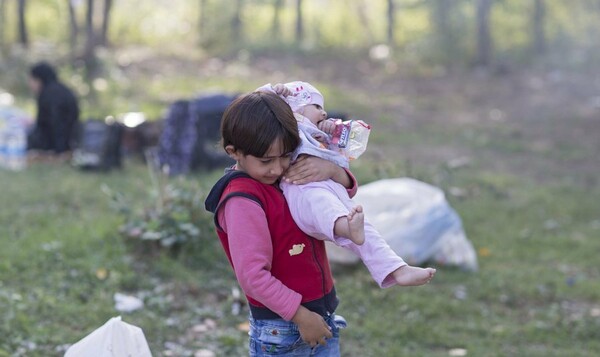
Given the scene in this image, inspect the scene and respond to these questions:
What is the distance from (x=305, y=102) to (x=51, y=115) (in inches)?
295

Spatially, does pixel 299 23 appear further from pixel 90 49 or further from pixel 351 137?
pixel 351 137

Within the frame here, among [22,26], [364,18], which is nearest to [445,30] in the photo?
[364,18]

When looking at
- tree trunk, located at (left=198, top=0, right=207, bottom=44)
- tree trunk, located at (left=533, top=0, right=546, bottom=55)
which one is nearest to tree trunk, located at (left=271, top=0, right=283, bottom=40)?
tree trunk, located at (left=198, top=0, right=207, bottom=44)

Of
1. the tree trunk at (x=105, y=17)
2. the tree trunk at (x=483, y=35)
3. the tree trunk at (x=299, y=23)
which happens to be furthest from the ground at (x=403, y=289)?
the tree trunk at (x=299, y=23)

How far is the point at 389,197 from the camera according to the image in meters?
5.98

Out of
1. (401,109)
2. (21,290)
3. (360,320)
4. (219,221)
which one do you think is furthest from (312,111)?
(401,109)

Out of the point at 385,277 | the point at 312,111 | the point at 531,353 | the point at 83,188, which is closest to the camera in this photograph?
the point at 385,277

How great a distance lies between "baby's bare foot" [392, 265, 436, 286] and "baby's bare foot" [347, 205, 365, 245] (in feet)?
0.50

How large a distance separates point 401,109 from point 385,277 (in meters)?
10.9

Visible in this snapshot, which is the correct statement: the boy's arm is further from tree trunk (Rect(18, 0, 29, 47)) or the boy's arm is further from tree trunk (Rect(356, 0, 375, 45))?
tree trunk (Rect(356, 0, 375, 45))

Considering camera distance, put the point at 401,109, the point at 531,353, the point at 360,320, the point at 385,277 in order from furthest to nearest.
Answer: the point at 401,109 → the point at 360,320 → the point at 531,353 → the point at 385,277

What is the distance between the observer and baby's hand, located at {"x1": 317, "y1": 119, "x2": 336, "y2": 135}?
2.60m

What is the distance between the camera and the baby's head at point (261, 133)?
2.40 m

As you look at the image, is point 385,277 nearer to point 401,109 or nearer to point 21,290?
point 21,290
